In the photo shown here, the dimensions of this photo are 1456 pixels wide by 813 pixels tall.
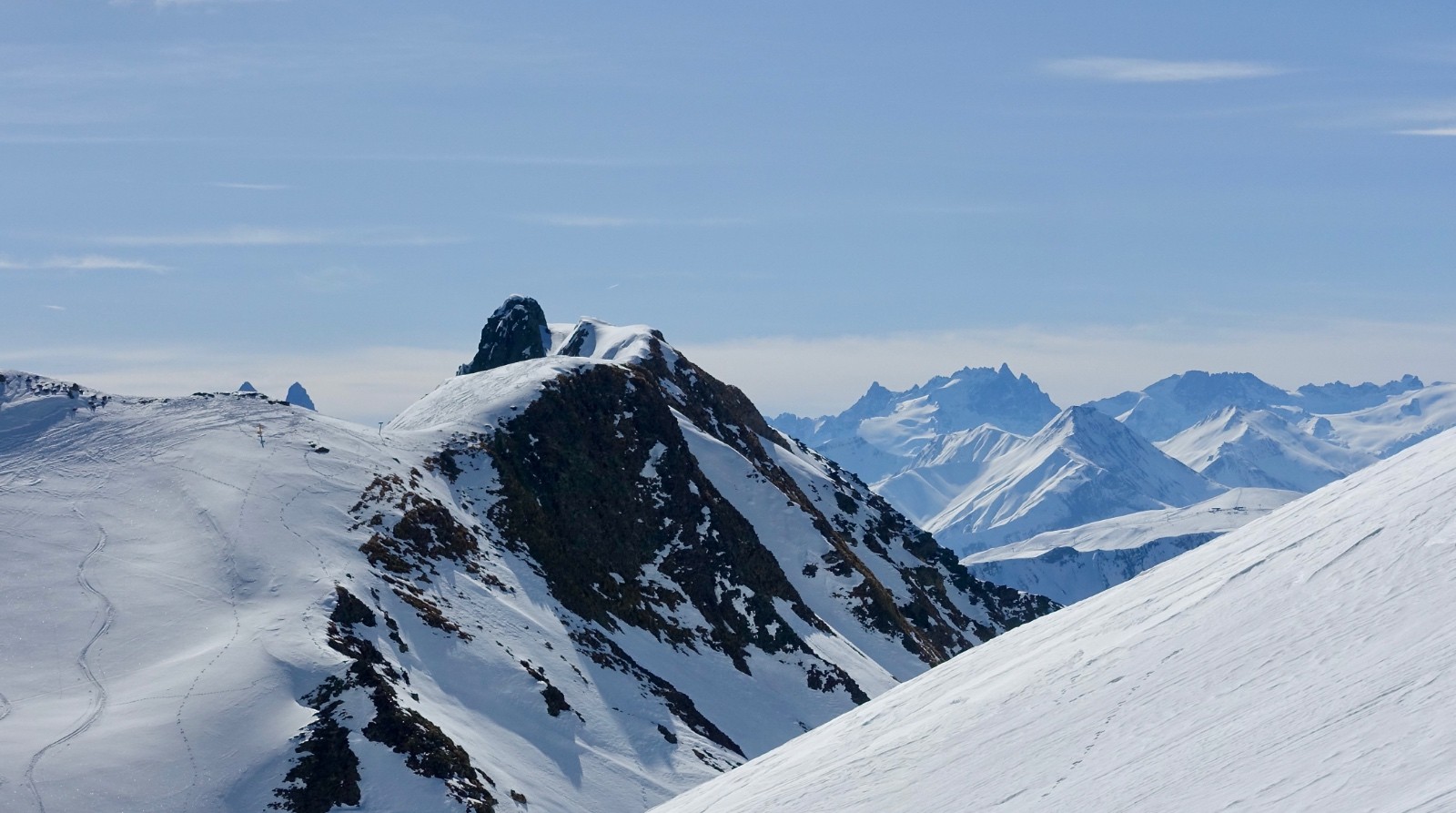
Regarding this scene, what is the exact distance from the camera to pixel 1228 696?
17969 mm

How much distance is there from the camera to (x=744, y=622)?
8788 centimetres

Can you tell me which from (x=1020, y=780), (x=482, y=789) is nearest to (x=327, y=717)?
(x=482, y=789)

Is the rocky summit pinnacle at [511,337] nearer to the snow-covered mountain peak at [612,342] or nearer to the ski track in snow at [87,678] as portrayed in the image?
the snow-covered mountain peak at [612,342]

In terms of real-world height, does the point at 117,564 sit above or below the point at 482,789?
above

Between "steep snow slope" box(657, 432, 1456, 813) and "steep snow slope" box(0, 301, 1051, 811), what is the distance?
2839cm

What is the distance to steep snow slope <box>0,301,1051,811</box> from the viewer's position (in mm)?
47594

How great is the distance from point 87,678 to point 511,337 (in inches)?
4116

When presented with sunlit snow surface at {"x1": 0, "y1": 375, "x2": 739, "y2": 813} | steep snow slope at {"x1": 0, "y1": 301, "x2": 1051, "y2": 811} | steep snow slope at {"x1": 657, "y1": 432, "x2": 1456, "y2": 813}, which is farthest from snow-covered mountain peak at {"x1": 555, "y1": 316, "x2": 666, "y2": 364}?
steep snow slope at {"x1": 657, "y1": 432, "x2": 1456, "y2": 813}

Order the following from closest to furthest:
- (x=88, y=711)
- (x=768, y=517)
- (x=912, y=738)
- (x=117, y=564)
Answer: (x=912, y=738), (x=88, y=711), (x=117, y=564), (x=768, y=517)

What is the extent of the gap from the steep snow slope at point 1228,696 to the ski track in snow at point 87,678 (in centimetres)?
2894

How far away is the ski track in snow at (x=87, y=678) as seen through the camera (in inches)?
1655

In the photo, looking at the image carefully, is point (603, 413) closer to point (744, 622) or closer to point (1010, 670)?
point (744, 622)

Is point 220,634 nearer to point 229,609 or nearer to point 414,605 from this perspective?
point 229,609

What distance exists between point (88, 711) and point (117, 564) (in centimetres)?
1400
